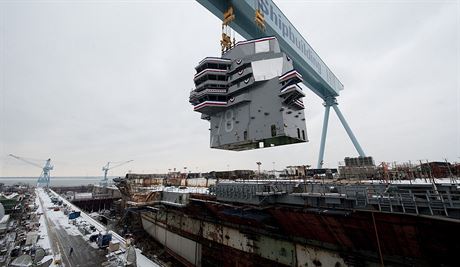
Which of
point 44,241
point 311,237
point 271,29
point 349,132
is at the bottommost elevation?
point 44,241

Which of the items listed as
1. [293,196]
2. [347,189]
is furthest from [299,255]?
[347,189]

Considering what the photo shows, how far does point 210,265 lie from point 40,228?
23.2m

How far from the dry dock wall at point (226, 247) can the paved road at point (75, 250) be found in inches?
300

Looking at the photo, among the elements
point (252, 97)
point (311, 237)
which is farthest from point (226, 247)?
point (252, 97)

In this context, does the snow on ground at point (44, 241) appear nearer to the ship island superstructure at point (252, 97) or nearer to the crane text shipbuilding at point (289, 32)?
the ship island superstructure at point (252, 97)

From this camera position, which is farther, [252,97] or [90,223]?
[90,223]

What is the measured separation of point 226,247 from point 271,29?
72.6ft

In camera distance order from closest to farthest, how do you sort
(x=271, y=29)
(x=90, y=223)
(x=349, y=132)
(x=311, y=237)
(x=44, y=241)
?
(x=311, y=237), (x=44, y=241), (x=271, y=29), (x=90, y=223), (x=349, y=132)

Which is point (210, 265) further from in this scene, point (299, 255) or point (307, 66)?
point (307, 66)

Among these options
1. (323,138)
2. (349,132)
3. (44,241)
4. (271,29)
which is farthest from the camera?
(349,132)

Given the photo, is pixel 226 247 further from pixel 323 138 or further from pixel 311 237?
pixel 323 138

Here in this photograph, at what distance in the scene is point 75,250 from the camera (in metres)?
19.5

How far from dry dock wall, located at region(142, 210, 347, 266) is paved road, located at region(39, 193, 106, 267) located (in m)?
7.62

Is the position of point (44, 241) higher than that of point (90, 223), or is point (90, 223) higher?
point (90, 223)
